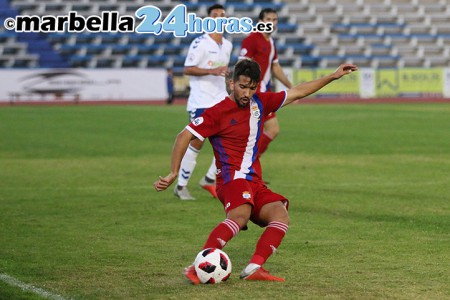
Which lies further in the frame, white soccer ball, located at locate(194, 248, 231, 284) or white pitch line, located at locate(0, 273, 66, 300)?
white soccer ball, located at locate(194, 248, 231, 284)

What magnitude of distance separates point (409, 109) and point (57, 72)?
637 inches

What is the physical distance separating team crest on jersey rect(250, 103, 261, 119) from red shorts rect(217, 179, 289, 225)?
0.50 meters

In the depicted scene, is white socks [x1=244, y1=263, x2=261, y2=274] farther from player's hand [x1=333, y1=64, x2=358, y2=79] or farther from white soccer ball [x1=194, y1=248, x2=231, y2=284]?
player's hand [x1=333, y1=64, x2=358, y2=79]

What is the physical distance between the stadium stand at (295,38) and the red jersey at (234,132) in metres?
40.2

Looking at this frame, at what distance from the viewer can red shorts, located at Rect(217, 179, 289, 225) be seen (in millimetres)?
7512

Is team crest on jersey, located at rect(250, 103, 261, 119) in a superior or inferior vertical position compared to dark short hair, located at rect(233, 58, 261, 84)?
inferior

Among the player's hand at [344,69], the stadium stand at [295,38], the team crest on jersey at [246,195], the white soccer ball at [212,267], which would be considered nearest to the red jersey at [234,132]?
the team crest on jersey at [246,195]

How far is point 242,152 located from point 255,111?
32cm

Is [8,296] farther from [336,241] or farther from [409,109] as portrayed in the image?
[409,109]

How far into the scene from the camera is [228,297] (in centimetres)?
657

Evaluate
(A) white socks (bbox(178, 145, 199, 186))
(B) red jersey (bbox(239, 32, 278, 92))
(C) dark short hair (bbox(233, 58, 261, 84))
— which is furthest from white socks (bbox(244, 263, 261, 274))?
(B) red jersey (bbox(239, 32, 278, 92))

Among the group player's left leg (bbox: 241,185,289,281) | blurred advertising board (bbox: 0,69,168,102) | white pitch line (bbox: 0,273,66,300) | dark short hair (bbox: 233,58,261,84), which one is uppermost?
dark short hair (bbox: 233,58,261,84)

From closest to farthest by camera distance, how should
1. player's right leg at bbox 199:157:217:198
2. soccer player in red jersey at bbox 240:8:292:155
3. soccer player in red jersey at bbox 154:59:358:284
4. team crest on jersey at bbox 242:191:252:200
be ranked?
soccer player in red jersey at bbox 154:59:358:284
team crest on jersey at bbox 242:191:252:200
player's right leg at bbox 199:157:217:198
soccer player in red jersey at bbox 240:8:292:155

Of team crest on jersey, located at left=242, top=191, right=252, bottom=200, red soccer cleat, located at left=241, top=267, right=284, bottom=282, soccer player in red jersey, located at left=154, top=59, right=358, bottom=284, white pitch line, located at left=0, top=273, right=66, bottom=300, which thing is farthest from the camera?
team crest on jersey, located at left=242, top=191, right=252, bottom=200
